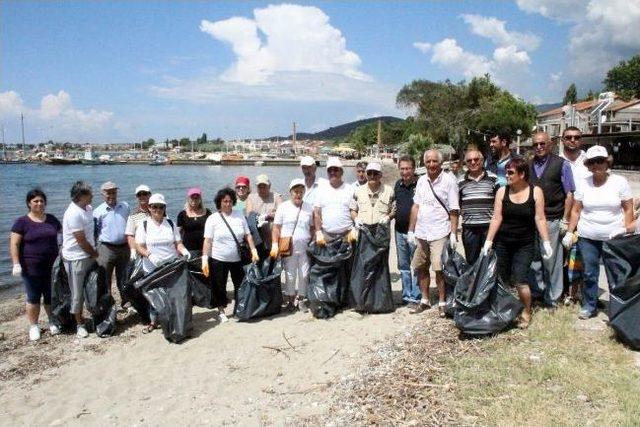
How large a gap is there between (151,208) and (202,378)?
2.02 metres

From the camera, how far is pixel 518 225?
4.20 meters

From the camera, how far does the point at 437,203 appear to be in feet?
15.6

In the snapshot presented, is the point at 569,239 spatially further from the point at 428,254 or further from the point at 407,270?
the point at 407,270

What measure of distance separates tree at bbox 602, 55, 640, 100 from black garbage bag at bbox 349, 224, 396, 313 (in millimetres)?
49448

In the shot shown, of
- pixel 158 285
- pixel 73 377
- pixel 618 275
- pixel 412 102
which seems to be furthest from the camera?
pixel 412 102

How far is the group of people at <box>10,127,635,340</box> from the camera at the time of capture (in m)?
4.28

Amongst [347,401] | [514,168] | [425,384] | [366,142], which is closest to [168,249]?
[347,401]

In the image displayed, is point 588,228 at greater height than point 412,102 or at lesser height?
lesser

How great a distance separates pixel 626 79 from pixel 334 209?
50.6 metres

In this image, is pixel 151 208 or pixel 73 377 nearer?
pixel 73 377

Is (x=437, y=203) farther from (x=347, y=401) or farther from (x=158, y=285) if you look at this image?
(x=158, y=285)

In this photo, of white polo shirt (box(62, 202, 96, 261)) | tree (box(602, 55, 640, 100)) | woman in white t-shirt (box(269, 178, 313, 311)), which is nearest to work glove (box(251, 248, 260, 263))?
woman in white t-shirt (box(269, 178, 313, 311))

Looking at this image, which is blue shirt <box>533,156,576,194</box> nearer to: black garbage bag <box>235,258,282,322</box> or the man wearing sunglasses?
the man wearing sunglasses

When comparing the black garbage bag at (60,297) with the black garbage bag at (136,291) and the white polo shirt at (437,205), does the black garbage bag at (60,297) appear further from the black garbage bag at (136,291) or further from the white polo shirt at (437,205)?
the white polo shirt at (437,205)
